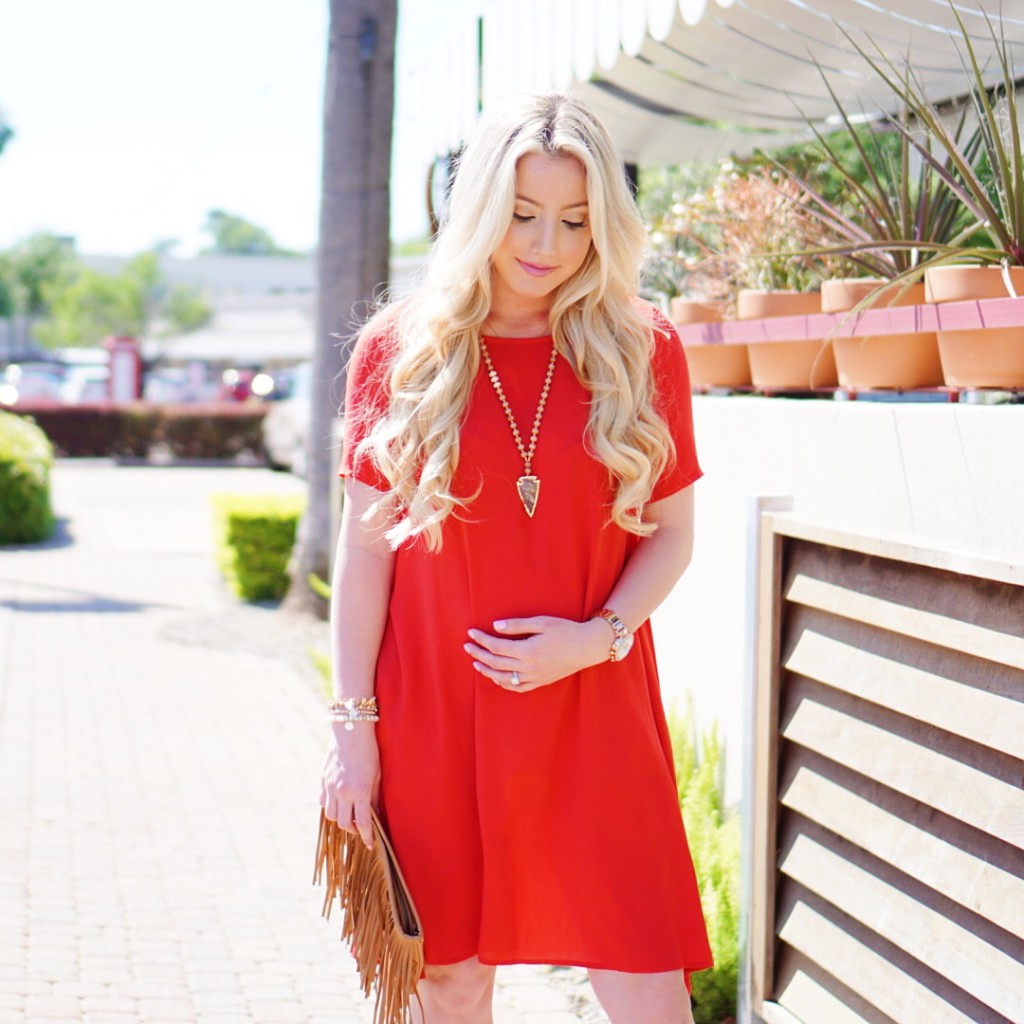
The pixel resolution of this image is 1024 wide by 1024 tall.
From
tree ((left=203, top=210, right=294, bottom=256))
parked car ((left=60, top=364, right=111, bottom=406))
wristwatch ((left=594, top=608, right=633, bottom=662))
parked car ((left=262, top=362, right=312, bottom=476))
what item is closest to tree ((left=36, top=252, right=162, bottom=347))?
parked car ((left=60, top=364, right=111, bottom=406))

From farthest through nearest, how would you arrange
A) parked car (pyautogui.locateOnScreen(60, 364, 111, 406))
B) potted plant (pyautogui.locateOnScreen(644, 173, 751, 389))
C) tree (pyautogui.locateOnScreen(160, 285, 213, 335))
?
tree (pyautogui.locateOnScreen(160, 285, 213, 335)) → parked car (pyautogui.locateOnScreen(60, 364, 111, 406)) → potted plant (pyautogui.locateOnScreen(644, 173, 751, 389))

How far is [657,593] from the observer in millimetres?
2410

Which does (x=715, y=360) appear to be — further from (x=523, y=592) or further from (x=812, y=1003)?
(x=523, y=592)

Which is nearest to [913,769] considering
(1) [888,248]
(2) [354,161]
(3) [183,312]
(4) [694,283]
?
(1) [888,248]

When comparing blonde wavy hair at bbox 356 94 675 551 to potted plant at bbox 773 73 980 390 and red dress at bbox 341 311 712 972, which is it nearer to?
red dress at bbox 341 311 712 972

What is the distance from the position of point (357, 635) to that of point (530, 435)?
1.50ft

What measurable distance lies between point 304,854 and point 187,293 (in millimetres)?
63150

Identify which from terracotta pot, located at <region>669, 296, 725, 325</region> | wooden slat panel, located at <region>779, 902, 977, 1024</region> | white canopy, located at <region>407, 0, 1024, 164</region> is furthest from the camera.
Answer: terracotta pot, located at <region>669, 296, 725, 325</region>

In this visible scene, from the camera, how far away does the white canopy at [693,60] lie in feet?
14.4

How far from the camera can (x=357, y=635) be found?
95.8 inches

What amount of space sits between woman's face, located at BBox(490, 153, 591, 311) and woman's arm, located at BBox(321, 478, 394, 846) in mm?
456

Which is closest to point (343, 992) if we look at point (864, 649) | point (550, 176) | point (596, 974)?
point (596, 974)

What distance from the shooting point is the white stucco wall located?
105 inches

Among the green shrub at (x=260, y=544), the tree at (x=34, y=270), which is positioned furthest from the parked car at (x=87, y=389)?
the tree at (x=34, y=270)
